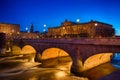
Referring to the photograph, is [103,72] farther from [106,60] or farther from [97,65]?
[106,60]

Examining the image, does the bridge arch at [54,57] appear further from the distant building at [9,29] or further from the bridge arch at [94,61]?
the distant building at [9,29]

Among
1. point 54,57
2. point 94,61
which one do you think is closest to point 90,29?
point 54,57

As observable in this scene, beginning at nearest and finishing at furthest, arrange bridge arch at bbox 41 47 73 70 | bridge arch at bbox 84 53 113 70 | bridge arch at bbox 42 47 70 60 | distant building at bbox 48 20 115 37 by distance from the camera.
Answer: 1. bridge arch at bbox 84 53 113 70
2. bridge arch at bbox 41 47 73 70
3. bridge arch at bbox 42 47 70 60
4. distant building at bbox 48 20 115 37

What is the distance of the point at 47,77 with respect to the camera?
25734mm

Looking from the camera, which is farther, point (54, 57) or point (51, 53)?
point (54, 57)

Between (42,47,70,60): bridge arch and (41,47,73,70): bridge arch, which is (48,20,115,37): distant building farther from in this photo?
(41,47,73,70): bridge arch

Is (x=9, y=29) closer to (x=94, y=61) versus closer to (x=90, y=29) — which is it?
(x=90, y=29)

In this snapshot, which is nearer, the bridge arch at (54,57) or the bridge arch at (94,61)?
the bridge arch at (94,61)

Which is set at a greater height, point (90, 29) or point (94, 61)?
point (90, 29)

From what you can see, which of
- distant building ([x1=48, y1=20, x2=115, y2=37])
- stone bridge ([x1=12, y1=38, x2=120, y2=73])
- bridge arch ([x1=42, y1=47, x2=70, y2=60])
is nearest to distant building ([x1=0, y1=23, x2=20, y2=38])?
distant building ([x1=48, y1=20, x2=115, y2=37])

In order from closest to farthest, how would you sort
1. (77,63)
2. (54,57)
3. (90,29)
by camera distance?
(77,63) → (54,57) → (90,29)

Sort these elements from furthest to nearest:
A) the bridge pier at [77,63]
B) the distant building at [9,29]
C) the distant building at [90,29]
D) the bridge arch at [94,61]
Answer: the distant building at [9,29], the distant building at [90,29], the bridge arch at [94,61], the bridge pier at [77,63]

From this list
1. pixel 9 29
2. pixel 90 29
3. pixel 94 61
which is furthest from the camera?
pixel 9 29

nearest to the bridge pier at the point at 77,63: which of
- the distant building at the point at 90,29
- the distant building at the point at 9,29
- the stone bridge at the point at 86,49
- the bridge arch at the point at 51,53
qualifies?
the stone bridge at the point at 86,49
